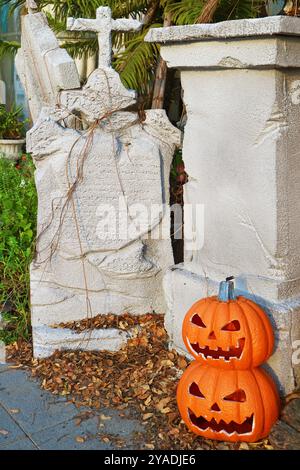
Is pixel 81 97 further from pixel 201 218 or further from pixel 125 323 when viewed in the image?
pixel 125 323

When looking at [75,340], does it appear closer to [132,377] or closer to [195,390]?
[132,377]

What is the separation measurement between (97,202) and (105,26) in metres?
1.04

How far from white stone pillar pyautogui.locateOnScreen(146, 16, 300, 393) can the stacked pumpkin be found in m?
0.22

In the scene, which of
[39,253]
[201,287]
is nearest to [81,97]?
[39,253]

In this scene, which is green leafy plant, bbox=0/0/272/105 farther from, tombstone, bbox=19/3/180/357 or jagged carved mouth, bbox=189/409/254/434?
jagged carved mouth, bbox=189/409/254/434

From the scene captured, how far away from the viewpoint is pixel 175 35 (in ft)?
9.87

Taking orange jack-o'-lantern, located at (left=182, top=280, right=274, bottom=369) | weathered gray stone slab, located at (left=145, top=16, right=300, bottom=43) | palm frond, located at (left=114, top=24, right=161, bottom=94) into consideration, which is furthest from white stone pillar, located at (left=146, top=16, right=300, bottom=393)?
palm frond, located at (left=114, top=24, right=161, bottom=94)

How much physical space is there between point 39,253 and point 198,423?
4.77 ft

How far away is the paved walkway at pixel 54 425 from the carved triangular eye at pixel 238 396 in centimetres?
48

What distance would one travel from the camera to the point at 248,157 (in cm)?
296

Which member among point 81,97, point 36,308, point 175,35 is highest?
point 175,35

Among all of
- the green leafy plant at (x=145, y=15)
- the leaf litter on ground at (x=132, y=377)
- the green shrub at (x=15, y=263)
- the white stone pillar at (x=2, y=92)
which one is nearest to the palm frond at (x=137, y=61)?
the green leafy plant at (x=145, y=15)

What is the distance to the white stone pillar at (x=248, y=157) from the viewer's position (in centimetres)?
278
